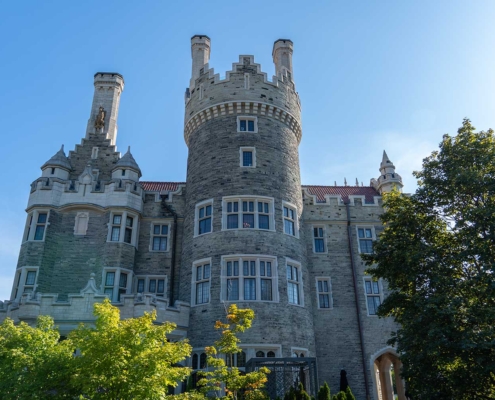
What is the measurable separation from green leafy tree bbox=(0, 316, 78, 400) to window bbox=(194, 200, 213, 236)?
999 centimetres

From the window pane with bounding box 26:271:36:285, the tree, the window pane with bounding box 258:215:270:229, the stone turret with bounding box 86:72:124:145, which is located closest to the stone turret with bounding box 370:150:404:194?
the window pane with bounding box 258:215:270:229

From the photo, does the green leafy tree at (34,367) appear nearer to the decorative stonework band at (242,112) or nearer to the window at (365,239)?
the decorative stonework band at (242,112)

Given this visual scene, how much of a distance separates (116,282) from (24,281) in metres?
4.51

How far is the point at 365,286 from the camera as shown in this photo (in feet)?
80.3

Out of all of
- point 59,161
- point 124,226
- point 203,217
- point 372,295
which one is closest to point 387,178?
point 372,295

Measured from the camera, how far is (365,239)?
25734 millimetres

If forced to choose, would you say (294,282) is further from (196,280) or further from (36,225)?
(36,225)

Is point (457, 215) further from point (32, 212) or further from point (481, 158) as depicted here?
point (32, 212)

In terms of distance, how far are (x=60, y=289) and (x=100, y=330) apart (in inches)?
446

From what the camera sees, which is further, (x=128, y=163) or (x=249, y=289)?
(x=128, y=163)

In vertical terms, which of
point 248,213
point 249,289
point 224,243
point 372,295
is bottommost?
point 249,289

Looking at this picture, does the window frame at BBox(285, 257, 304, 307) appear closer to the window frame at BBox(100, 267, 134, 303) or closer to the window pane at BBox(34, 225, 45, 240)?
the window frame at BBox(100, 267, 134, 303)

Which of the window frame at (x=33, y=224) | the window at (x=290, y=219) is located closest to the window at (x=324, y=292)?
the window at (x=290, y=219)

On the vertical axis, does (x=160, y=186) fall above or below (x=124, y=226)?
above
